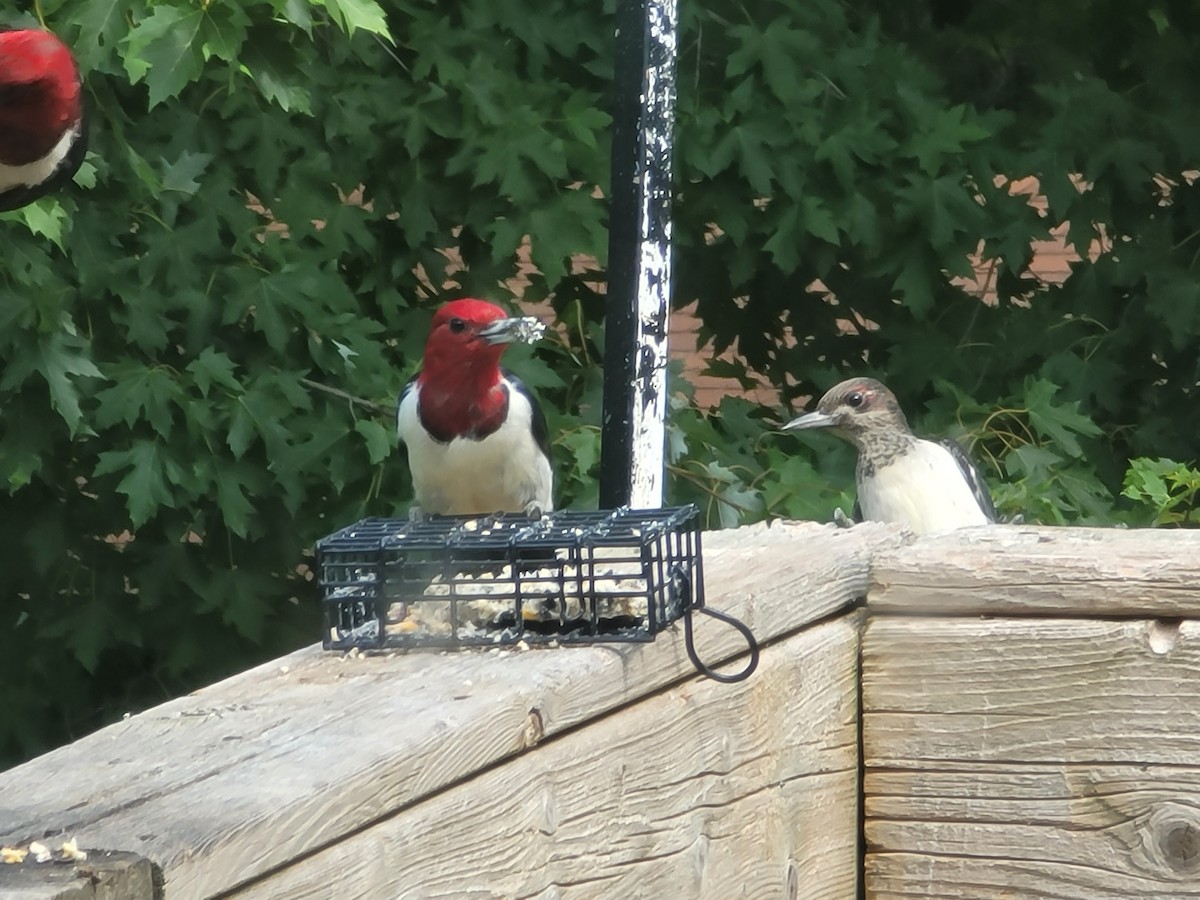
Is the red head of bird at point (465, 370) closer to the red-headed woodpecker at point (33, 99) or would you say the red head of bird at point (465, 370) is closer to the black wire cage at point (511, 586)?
the red-headed woodpecker at point (33, 99)

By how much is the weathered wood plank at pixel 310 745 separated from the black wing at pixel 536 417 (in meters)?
2.38

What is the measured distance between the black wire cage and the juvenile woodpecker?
2.89 metres

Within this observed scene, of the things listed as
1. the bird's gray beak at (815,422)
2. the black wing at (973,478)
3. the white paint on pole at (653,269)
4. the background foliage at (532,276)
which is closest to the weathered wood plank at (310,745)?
the white paint on pole at (653,269)

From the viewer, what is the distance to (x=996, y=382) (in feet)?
16.2

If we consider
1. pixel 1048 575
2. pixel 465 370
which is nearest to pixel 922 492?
pixel 465 370

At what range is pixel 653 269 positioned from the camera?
2398mm

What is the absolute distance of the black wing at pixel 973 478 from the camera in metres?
4.59

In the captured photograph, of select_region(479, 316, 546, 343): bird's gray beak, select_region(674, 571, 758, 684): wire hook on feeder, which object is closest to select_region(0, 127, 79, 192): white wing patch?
select_region(674, 571, 758, 684): wire hook on feeder

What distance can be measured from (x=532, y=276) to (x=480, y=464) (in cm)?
69

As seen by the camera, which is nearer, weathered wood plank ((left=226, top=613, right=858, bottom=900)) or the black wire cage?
weathered wood plank ((left=226, top=613, right=858, bottom=900))

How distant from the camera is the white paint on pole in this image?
2.35 m

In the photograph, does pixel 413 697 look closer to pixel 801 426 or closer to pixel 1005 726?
pixel 1005 726

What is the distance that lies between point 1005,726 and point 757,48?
3.01 metres

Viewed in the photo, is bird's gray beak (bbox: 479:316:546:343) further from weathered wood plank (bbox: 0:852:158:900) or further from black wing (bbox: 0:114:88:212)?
weathered wood plank (bbox: 0:852:158:900)
